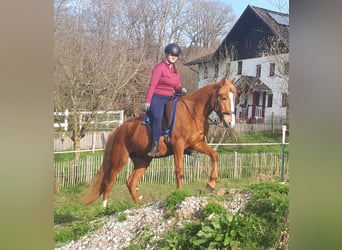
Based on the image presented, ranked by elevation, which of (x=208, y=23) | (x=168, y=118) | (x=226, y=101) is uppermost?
(x=208, y=23)

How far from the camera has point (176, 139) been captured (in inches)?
113

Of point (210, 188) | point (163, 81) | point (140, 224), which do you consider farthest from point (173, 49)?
point (140, 224)

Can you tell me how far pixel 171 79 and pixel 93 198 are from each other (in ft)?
3.23

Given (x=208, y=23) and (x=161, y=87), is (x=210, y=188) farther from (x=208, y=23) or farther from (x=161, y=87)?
(x=208, y=23)

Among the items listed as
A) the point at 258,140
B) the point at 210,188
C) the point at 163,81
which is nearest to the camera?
the point at 163,81

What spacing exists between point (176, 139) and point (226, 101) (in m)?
0.43

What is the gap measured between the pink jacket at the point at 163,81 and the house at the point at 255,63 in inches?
6.0

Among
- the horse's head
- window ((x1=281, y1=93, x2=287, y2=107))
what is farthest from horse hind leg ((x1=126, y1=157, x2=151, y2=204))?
window ((x1=281, y1=93, x2=287, y2=107))

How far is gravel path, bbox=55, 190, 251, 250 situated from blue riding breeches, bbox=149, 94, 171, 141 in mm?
523

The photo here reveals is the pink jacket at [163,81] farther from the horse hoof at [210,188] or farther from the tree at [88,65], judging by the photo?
the horse hoof at [210,188]

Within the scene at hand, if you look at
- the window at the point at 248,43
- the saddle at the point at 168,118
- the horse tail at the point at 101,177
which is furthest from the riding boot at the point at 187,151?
the window at the point at 248,43

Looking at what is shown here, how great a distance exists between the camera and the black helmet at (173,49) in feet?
9.35
